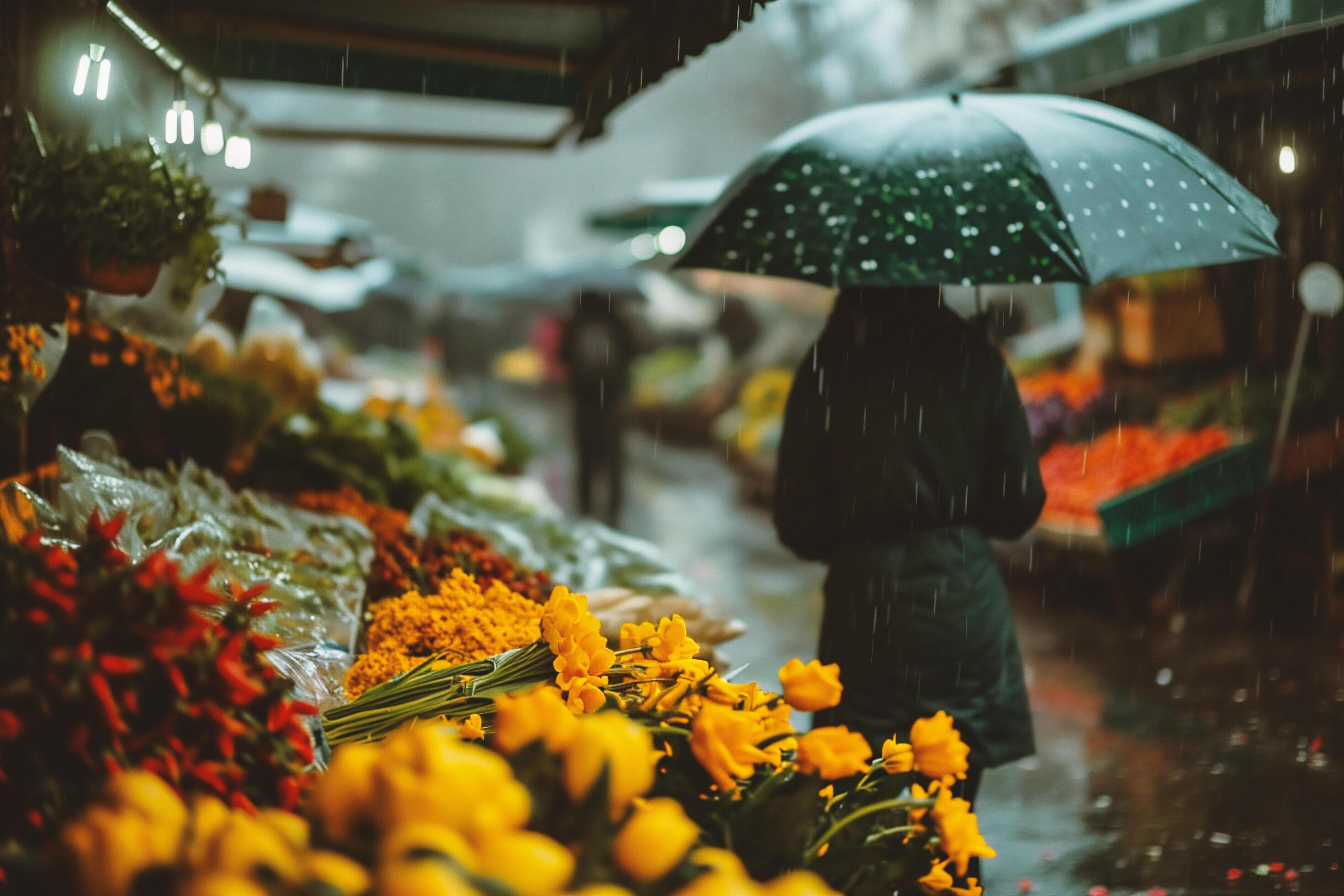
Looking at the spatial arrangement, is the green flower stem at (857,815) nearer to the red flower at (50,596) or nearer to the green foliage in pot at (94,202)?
the red flower at (50,596)

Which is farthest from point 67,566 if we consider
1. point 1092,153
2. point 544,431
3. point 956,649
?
point 544,431

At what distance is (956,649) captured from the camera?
3.25 metres

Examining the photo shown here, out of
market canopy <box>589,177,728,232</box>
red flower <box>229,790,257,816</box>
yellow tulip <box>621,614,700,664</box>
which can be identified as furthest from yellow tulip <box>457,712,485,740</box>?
market canopy <box>589,177,728,232</box>

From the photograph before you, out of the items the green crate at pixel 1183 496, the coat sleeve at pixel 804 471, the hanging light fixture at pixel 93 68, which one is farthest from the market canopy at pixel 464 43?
the green crate at pixel 1183 496

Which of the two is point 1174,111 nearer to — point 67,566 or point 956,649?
point 956,649

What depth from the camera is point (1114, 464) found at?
26.0 feet

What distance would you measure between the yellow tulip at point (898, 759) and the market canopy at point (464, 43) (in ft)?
5.65

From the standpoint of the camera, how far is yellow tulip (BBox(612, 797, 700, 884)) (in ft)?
4.18

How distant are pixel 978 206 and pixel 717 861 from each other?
2.17 meters

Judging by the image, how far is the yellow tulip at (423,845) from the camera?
1.11 m

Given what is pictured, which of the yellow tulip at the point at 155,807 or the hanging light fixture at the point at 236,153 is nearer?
the yellow tulip at the point at 155,807

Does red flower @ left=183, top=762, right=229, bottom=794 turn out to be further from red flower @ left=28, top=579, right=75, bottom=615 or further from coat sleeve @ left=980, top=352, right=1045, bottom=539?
coat sleeve @ left=980, top=352, right=1045, bottom=539

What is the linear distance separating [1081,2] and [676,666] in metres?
13.7

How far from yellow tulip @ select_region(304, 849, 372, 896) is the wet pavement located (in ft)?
10.8
